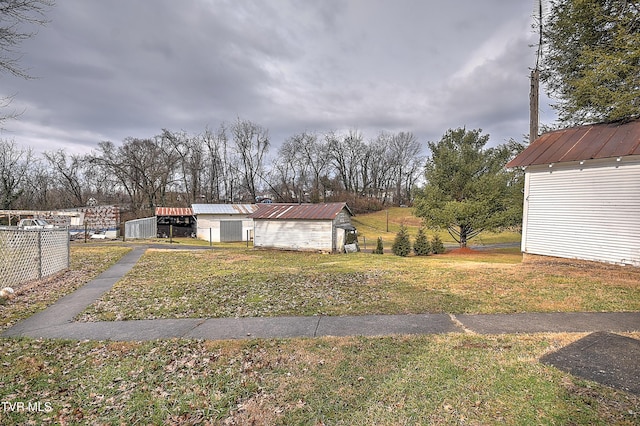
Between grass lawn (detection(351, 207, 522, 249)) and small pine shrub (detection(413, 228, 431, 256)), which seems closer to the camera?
small pine shrub (detection(413, 228, 431, 256))

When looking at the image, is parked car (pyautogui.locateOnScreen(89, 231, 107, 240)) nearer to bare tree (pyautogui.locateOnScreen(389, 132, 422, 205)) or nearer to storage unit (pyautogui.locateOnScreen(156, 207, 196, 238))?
storage unit (pyautogui.locateOnScreen(156, 207, 196, 238))

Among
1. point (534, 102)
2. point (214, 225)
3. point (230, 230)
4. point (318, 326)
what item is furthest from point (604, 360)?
point (214, 225)

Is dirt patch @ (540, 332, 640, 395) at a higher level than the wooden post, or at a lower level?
lower

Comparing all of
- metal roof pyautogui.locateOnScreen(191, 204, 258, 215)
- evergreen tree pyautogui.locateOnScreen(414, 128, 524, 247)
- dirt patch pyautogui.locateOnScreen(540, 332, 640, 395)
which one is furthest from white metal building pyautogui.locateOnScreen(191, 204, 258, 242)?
dirt patch pyautogui.locateOnScreen(540, 332, 640, 395)

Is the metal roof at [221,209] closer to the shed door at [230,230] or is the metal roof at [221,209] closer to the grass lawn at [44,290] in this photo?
the shed door at [230,230]

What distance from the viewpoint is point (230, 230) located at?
1228 inches

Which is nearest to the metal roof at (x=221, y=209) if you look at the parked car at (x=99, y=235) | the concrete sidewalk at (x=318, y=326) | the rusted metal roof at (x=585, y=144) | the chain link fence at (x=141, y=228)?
the chain link fence at (x=141, y=228)

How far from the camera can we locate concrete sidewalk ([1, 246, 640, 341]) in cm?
509

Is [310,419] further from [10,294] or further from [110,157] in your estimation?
[110,157]

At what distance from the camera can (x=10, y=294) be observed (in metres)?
7.21

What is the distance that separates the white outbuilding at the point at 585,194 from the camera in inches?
388

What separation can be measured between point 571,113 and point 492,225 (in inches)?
314

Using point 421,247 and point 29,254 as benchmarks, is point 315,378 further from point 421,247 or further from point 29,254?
point 421,247

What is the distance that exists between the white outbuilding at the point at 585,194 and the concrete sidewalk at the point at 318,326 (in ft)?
19.9
